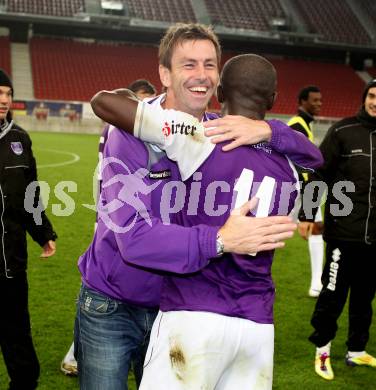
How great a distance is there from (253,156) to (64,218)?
8548 millimetres

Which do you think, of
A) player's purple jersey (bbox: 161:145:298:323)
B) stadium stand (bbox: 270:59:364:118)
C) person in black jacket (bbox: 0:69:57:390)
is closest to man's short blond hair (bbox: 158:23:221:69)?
player's purple jersey (bbox: 161:145:298:323)

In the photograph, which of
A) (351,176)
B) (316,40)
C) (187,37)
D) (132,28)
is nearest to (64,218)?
(351,176)

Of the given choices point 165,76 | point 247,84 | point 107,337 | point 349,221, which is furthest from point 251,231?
point 349,221

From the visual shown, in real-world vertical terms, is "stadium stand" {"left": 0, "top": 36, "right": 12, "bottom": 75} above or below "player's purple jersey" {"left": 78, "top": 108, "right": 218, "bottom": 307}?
above

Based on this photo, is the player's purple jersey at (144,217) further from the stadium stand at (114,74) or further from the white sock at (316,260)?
the stadium stand at (114,74)

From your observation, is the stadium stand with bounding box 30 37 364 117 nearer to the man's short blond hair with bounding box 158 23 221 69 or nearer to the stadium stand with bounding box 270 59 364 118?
the stadium stand with bounding box 270 59 364 118

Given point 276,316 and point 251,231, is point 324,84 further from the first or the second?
point 251,231

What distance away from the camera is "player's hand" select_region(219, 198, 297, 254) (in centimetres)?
196

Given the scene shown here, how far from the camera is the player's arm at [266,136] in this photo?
80.3 inches

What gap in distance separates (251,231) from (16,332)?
2183mm

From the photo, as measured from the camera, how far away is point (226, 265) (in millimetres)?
2086

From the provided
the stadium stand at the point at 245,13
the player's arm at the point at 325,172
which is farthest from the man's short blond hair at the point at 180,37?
the stadium stand at the point at 245,13

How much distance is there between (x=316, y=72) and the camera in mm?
40000

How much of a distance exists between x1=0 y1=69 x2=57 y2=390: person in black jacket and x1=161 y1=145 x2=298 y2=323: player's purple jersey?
1.77 m
